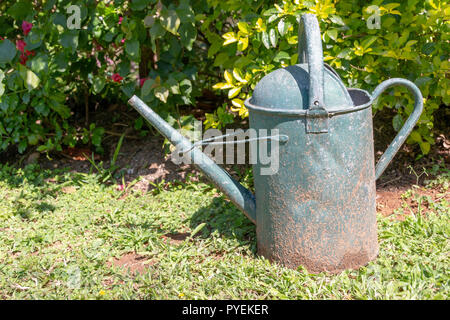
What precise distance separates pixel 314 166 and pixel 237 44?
1095 millimetres

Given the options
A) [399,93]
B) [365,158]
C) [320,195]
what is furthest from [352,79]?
[320,195]

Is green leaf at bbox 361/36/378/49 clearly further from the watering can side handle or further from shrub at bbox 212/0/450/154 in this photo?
the watering can side handle

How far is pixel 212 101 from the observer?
387cm

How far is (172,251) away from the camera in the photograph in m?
2.41

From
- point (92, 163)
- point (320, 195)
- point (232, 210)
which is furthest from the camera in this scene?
point (92, 163)

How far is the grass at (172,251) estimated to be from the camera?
6.88 ft

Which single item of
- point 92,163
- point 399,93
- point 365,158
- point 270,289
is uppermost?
point 399,93

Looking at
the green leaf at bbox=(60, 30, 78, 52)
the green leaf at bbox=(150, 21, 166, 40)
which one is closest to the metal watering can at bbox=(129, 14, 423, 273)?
the green leaf at bbox=(150, 21, 166, 40)

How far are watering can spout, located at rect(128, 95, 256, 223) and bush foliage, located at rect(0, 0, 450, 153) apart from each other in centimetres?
59

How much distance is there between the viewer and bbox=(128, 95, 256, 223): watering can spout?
7.20ft

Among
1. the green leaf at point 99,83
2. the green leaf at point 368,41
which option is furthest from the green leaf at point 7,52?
the green leaf at point 368,41

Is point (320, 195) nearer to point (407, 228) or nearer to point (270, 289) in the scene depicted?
point (270, 289)

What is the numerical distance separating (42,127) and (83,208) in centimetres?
101

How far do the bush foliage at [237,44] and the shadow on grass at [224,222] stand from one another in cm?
51
